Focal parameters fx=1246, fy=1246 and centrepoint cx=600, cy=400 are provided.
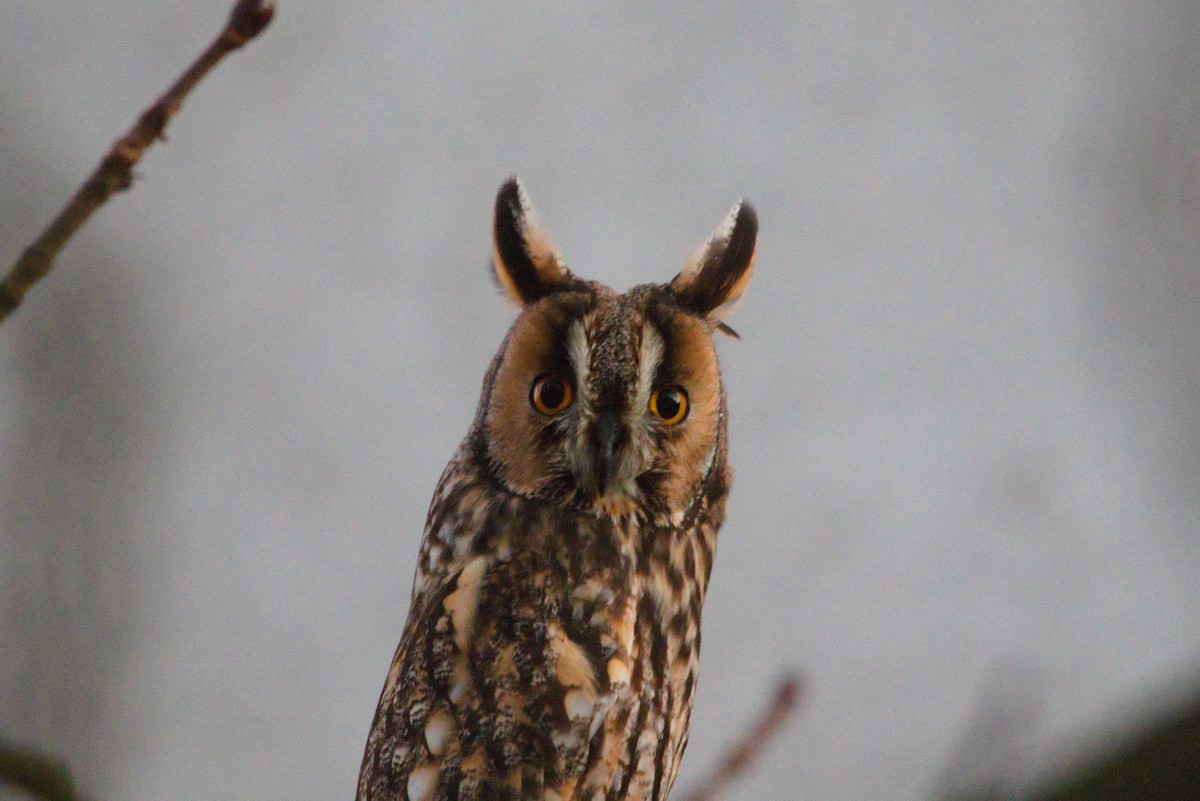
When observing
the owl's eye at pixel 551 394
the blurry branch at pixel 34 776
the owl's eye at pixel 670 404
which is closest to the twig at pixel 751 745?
the owl's eye at pixel 670 404

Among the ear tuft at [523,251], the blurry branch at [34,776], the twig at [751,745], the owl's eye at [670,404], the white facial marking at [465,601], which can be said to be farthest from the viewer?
the ear tuft at [523,251]

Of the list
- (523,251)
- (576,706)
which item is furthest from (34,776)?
(523,251)

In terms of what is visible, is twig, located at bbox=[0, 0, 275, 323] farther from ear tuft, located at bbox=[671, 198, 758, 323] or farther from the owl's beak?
ear tuft, located at bbox=[671, 198, 758, 323]

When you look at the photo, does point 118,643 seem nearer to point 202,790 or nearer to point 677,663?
point 202,790

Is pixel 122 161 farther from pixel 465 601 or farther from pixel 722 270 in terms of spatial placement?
pixel 722 270

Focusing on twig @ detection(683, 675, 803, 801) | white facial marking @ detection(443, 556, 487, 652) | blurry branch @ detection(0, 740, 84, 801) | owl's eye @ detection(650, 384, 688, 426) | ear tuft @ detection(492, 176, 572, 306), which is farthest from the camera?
ear tuft @ detection(492, 176, 572, 306)

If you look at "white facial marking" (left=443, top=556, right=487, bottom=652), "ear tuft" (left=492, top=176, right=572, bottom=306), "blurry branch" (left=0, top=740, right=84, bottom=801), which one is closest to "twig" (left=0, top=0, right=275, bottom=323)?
"blurry branch" (left=0, top=740, right=84, bottom=801)

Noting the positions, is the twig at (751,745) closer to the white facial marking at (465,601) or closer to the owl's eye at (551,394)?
the white facial marking at (465,601)
